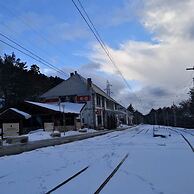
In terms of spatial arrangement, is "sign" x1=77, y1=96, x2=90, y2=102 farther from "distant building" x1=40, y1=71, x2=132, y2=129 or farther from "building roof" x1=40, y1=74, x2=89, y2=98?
"building roof" x1=40, y1=74, x2=89, y2=98

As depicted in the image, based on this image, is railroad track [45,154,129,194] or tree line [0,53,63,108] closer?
railroad track [45,154,129,194]

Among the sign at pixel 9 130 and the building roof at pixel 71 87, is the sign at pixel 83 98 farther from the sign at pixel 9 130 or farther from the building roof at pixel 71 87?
the sign at pixel 9 130

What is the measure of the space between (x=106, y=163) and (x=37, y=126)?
139 ft

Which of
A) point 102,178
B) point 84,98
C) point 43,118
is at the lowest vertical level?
point 102,178

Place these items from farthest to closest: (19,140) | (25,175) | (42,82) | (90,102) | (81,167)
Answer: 1. (42,82)
2. (90,102)
3. (19,140)
4. (81,167)
5. (25,175)

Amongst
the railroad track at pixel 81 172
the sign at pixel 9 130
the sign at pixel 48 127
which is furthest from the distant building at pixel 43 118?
the railroad track at pixel 81 172

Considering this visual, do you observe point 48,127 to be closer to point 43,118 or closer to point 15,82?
point 43,118

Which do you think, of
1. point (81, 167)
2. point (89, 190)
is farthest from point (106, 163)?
point (89, 190)

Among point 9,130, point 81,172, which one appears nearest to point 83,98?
point 9,130

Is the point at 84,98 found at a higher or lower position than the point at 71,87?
lower

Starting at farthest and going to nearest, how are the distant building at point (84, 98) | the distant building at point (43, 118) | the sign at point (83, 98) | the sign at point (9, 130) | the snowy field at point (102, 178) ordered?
the sign at point (83, 98) < the distant building at point (84, 98) < the distant building at point (43, 118) < the sign at point (9, 130) < the snowy field at point (102, 178)

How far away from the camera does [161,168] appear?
42.4 ft

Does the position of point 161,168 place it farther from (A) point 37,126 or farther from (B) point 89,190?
(A) point 37,126

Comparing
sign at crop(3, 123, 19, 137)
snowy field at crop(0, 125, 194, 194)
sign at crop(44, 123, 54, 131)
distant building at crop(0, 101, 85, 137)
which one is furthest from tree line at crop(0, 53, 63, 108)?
snowy field at crop(0, 125, 194, 194)
